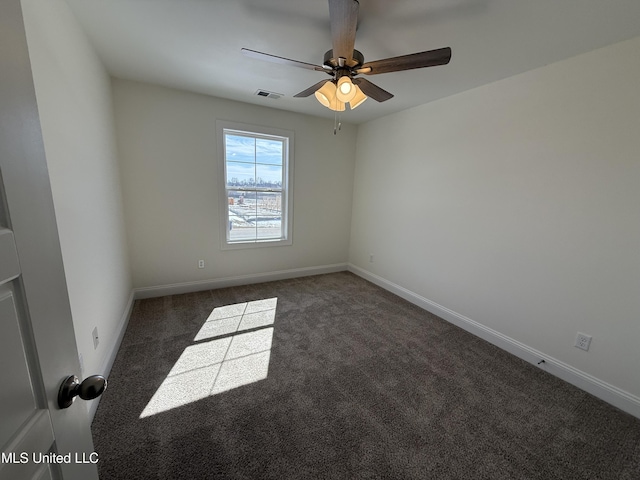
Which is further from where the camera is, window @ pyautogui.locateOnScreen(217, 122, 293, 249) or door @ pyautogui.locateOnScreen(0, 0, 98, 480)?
window @ pyautogui.locateOnScreen(217, 122, 293, 249)

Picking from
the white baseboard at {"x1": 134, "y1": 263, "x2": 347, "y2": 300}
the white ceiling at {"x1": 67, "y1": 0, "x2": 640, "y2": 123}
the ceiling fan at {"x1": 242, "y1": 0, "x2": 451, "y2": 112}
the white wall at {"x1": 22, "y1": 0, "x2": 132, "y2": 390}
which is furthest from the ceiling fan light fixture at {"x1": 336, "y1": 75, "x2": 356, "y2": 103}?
the white baseboard at {"x1": 134, "y1": 263, "x2": 347, "y2": 300}

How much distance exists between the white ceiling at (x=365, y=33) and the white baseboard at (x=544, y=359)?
90.4 inches

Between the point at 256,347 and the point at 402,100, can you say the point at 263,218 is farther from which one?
the point at 402,100

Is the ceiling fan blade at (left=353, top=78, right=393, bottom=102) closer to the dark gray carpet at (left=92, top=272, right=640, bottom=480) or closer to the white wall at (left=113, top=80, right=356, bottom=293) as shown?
the white wall at (left=113, top=80, right=356, bottom=293)

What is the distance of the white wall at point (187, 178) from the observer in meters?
2.85

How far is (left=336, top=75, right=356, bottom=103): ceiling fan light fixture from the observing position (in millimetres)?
1688

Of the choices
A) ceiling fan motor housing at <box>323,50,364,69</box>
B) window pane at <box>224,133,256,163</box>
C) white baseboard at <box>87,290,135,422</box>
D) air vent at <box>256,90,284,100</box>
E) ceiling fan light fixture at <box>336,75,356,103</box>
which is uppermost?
air vent at <box>256,90,284,100</box>

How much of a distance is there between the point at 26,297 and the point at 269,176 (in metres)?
3.30

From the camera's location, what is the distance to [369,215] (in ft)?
13.2

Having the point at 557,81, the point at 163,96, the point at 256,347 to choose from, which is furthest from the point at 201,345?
the point at 557,81

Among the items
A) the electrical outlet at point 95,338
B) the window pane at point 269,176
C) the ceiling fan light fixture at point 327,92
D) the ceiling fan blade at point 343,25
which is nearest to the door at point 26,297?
the ceiling fan blade at point 343,25

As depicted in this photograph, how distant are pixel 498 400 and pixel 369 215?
271cm

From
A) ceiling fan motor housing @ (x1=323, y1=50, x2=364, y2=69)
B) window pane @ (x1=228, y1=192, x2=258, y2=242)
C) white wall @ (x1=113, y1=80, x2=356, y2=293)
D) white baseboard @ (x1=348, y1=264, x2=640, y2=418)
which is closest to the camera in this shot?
ceiling fan motor housing @ (x1=323, y1=50, x2=364, y2=69)

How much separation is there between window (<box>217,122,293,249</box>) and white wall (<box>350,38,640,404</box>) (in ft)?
5.59
